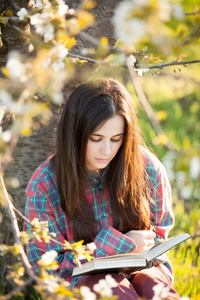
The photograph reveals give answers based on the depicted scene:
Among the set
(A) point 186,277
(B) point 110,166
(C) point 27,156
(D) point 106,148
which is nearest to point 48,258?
(D) point 106,148

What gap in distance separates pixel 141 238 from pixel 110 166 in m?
0.36

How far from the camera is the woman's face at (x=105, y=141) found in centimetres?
151

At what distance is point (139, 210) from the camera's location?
68.4 inches

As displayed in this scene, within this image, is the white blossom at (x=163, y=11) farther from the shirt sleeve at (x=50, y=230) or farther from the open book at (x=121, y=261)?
the shirt sleeve at (x=50, y=230)

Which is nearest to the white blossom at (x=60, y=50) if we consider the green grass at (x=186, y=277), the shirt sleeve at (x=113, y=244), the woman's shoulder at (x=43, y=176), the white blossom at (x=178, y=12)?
the white blossom at (x=178, y=12)

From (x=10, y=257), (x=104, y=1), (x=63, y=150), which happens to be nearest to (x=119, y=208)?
(x=63, y=150)

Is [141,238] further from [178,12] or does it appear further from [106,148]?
[178,12]

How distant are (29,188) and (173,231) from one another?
150 cm

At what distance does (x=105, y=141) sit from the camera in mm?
1521

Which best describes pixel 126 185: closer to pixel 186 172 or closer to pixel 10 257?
pixel 10 257

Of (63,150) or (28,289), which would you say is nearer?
(63,150)

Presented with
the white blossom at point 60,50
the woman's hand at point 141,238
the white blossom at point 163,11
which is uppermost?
the white blossom at point 60,50

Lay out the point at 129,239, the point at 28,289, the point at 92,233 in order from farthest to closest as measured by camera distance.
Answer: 1. the point at 28,289
2. the point at 92,233
3. the point at 129,239

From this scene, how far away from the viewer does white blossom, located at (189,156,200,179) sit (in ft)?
1.88
